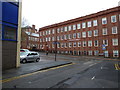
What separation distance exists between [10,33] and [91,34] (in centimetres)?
2866

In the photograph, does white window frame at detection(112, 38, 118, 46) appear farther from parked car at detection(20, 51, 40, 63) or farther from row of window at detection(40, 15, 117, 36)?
parked car at detection(20, 51, 40, 63)

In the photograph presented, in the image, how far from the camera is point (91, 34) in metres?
33.8

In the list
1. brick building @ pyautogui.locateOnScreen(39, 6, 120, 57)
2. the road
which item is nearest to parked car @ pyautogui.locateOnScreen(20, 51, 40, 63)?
the road

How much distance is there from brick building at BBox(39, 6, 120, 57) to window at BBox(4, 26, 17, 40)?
1384cm

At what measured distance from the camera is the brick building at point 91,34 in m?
29.1

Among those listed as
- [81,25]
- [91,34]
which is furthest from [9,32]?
[81,25]

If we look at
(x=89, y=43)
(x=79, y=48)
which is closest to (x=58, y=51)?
(x=79, y=48)

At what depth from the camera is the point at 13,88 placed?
4.88 metres

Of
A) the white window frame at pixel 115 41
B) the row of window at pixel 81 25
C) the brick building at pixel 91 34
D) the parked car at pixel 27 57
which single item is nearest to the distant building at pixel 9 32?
the parked car at pixel 27 57

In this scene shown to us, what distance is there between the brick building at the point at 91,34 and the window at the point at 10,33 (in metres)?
13.8

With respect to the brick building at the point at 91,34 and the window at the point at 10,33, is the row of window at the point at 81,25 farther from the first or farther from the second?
the window at the point at 10,33

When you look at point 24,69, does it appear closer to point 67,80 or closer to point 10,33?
point 10,33

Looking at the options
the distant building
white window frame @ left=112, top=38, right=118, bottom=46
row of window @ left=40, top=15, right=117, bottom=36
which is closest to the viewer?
the distant building

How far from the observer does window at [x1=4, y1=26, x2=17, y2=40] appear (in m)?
9.27
